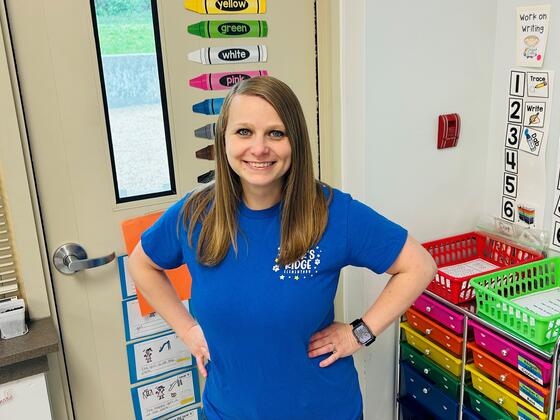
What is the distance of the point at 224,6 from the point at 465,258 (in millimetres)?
1280

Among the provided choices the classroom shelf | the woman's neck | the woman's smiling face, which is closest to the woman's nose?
the woman's smiling face

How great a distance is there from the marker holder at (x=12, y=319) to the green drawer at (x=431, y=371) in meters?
1.30

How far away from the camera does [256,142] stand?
47.5 inches

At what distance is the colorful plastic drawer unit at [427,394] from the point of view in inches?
74.9

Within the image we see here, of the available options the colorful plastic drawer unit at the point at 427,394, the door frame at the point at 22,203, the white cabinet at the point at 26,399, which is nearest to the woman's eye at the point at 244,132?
the door frame at the point at 22,203

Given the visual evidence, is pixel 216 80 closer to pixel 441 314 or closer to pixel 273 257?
pixel 273 257

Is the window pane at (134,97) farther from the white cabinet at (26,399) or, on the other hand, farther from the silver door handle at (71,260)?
the white cabinet at (26,399)

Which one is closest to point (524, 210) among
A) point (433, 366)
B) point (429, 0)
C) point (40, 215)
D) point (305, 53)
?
point (433, 366)

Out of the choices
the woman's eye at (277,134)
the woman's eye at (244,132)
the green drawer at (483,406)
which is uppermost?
the woman's eye at (244,132)

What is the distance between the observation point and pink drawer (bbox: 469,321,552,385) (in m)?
1.54

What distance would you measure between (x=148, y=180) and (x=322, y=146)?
2.06 ft

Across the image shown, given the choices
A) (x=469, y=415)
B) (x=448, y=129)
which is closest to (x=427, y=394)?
(x=469, y=415)

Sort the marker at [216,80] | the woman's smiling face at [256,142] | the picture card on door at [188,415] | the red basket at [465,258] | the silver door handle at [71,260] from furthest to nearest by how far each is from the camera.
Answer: the picture card on door at [188,415], the red basket at [465,258], the marker at [216,80], the silver door handle at [71,260], the woman's smiling face at [256,142]

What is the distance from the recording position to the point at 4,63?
145cm
